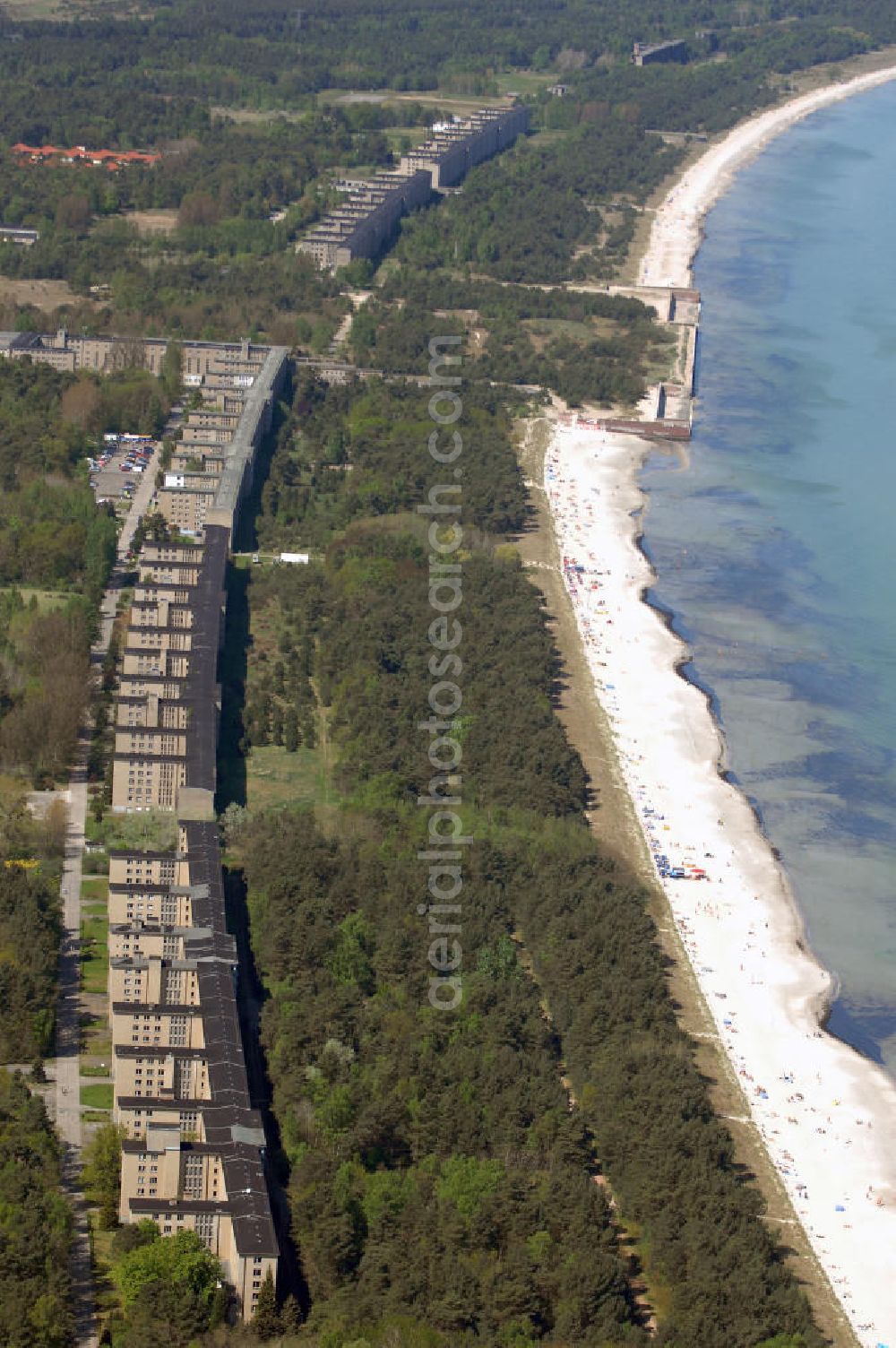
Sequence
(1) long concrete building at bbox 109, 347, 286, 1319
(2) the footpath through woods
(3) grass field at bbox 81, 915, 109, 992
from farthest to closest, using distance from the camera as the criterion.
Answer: (3) grass field at bbox 81, 915, 109, 992, (1) long concrete building at bbox 109, 347, 286, 1319, (2) the footpath through woods

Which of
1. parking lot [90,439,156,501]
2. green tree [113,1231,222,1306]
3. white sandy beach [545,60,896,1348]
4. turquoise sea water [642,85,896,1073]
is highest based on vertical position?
green tree [113,1231,222,1306]

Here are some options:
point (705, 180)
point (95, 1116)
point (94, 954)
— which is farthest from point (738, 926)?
point (705, 180)

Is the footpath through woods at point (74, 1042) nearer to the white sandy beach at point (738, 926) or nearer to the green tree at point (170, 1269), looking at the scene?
the green tree at point (170, 1269)

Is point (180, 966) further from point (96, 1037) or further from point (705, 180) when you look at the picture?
point (705, 180)

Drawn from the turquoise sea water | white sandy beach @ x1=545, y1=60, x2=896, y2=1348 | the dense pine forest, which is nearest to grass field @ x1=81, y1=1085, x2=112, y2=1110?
the dense pine forest

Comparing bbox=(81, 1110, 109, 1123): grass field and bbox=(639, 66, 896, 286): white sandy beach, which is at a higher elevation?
bbox=(81, 1110, 109, 1123): grass field

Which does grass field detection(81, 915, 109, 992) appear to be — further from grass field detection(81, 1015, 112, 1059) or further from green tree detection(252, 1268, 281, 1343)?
green tree detection(252, 1268, 281, 1343)
